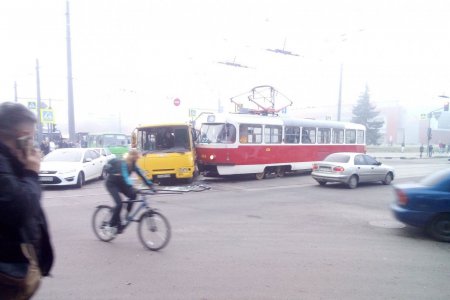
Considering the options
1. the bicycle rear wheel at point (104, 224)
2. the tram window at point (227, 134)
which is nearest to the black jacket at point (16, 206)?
the bicycle rear wheel at point (104, 224)

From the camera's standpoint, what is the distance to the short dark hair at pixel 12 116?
204 cm

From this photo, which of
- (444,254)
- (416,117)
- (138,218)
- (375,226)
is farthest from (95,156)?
(416,117)

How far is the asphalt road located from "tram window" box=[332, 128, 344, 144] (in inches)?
486

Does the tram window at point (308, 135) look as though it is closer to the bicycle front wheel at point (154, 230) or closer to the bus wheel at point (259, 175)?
the bus wheel at point (259, 175)

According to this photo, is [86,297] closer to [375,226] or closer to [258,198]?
[375,226]

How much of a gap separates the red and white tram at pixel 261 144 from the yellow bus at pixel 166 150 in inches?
46.1

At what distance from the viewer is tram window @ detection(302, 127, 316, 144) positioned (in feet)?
64.5

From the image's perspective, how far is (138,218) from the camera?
20.0ft

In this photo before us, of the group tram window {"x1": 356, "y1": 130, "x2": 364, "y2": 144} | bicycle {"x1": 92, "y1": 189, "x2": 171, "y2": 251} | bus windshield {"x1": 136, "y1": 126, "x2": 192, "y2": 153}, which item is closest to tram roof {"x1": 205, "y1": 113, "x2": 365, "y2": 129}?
tram window {"x1": 356, "y1": 130, "x2": 364, "y2": 144}

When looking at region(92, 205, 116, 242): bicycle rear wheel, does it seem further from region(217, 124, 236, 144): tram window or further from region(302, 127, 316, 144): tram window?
region(302, 127, 316, 144): tram window

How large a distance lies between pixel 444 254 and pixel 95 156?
13.8 m

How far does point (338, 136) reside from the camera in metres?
22.0

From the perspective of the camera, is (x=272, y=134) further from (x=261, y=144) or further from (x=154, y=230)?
(x=154, y=230)

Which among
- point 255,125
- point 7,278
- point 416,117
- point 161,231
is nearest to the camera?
point 7,278
